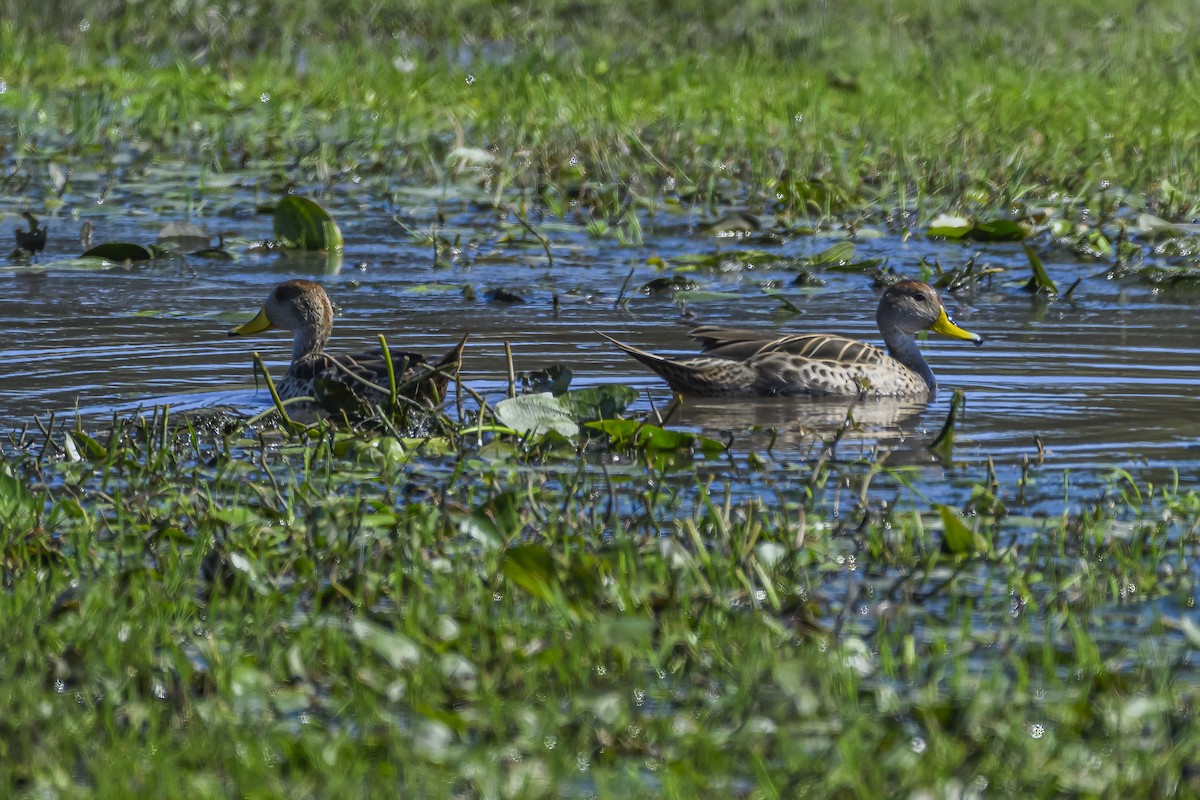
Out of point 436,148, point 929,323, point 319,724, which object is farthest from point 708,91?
point 319,724

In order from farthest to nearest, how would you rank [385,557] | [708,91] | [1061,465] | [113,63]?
1. [113,63]
2. [708,91]
3. [1061,465]
4. [385,557]

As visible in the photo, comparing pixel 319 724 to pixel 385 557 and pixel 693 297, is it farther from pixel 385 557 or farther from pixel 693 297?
pixel 693 297

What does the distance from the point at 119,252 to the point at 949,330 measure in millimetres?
4765

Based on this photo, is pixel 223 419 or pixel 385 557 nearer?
pixel 385 557

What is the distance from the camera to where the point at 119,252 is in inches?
438

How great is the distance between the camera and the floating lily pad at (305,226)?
11.5m

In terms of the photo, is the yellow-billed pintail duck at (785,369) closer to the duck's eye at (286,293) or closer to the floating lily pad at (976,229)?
the duck's eye at (286,293)

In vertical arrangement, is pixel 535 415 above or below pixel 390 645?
below

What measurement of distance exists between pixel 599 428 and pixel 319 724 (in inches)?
104

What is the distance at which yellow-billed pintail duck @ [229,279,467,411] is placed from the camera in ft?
24.1

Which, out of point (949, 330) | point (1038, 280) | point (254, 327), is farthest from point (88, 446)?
Answer: point (1038, 280)

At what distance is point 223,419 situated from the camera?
7195mm

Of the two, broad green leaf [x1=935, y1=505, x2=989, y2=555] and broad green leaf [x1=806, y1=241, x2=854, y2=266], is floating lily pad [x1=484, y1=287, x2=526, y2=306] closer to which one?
broad green leaf [x1=806, y1=241, x2=854, y2=266]

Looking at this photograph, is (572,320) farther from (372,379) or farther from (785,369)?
(372,379)
